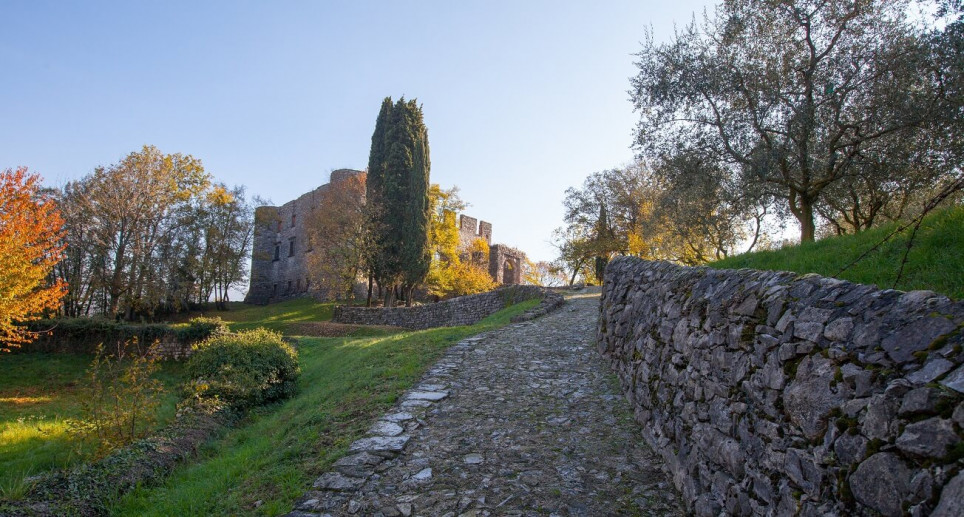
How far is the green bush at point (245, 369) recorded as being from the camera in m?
10.7

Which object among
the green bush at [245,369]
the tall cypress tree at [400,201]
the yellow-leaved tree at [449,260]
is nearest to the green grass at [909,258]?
the green bush at [245,369]

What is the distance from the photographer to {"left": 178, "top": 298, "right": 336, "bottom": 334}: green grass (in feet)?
116

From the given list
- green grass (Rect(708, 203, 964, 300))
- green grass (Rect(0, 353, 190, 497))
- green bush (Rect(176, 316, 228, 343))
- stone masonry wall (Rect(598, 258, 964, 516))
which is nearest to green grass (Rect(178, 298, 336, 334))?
green bush (Rect(176, 316, 228, 343))

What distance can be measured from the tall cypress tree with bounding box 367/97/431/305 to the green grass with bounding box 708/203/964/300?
2497 cm

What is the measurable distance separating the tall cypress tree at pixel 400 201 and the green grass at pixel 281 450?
20.4m

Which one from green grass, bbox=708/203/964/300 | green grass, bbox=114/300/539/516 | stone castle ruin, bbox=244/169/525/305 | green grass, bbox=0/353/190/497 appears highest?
stone castle ruin, bbox=244/169/525/305

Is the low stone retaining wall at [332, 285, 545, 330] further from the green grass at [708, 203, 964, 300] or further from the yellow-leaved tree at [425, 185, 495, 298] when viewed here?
the green grass at [708, 203, 964, 300]

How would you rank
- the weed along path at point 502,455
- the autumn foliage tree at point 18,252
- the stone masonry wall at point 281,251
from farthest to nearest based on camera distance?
the stone masonry wall at point 281,251
the autumn foliage tree at point 18,252
the weed along path at point 502,455

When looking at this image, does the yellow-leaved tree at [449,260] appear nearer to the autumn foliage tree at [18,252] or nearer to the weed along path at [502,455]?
the autumn foliage tree at [18,252]

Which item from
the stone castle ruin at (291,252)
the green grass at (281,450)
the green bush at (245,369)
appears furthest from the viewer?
the stone castle ruin at (291,252)

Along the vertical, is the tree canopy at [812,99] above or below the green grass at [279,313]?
above

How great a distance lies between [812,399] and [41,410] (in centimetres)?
1852

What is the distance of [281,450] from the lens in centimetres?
641

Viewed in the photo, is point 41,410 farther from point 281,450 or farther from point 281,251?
point 281,251
